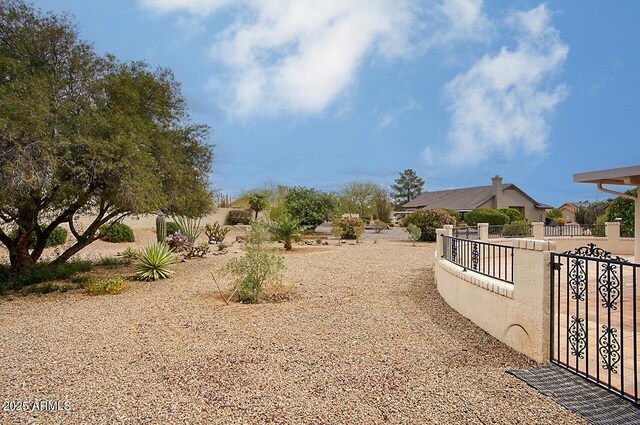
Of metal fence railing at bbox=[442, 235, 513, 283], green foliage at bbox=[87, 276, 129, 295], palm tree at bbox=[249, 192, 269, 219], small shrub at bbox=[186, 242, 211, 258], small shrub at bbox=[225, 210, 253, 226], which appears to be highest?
palm tree at bbox=[249, 192, 269, 219]

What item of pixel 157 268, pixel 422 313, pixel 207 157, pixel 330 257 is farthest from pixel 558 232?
pixel 157 268

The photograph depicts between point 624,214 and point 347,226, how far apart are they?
13673 mm

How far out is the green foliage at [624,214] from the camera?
16.0m

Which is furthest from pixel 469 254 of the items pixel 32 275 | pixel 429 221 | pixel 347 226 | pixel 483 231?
pixel 347 226

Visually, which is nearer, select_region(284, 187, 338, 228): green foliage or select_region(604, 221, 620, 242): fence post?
select_region(604, 221, 620, 242): fence post

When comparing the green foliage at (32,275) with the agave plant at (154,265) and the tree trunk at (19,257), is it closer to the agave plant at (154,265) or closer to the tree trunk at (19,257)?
the tree trunk at (19,257)

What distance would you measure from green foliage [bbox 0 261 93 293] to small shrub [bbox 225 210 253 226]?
23345mm

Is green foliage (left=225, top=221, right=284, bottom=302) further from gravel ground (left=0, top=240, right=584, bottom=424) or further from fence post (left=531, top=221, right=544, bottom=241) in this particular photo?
fence post (left=531, top=221, right=544, bottom=241)

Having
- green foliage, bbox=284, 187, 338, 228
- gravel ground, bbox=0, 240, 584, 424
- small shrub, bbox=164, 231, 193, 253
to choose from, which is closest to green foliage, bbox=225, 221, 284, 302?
gravel ground, bbox=0, 240, 584, 424

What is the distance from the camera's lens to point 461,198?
41.3 metres

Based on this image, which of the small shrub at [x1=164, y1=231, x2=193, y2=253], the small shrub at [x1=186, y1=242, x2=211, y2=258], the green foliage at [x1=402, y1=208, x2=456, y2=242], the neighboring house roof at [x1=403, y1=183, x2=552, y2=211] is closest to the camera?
the small shrub at [x1=186, y1=242, x2=211, y2=258]

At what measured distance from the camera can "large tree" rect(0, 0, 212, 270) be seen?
7156mm

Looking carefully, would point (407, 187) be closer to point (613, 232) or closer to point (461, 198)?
point (461, 198)

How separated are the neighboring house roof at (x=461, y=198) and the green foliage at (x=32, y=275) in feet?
111
